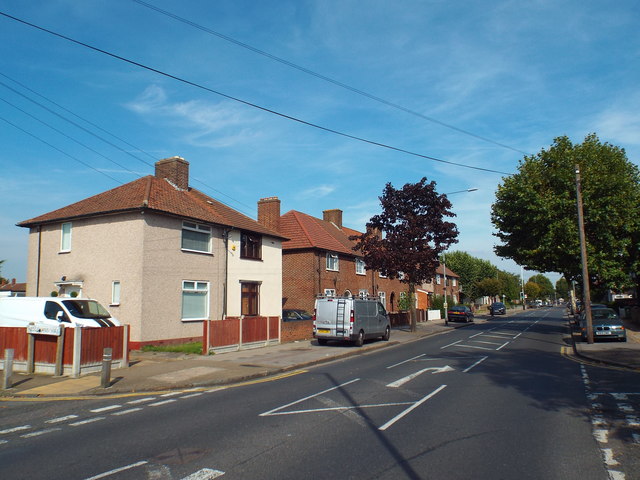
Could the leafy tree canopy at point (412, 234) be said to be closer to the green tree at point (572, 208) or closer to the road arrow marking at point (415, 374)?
the green tree at point (572, 208)

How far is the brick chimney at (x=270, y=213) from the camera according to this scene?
31.3 m

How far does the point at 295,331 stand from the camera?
23.3 meters

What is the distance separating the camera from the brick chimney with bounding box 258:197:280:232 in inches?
1233

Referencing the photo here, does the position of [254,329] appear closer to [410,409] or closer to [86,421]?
[86,421]

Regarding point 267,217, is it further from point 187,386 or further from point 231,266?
point 187,386

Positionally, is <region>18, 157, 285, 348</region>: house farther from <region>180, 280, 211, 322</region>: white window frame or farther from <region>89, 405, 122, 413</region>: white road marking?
<region>89, 405, 122, 413</region>: white road marking

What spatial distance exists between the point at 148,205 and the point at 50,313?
22.3 feet

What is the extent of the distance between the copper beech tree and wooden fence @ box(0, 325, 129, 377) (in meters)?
18.6

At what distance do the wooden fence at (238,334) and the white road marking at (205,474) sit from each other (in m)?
12.1

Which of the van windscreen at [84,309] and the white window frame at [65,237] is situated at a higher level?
the white window frame at [65,237]

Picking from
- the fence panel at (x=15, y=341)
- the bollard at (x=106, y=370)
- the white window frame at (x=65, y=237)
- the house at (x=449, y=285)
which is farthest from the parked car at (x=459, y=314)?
the bollard at (x=106, y=370)

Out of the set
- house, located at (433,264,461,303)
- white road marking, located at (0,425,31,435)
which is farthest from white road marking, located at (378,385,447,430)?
house, located at (433,264,461,303)

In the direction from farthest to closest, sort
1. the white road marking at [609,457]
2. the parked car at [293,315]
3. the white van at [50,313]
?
1. the parked car at [293,315]
2. the white van at [50,313]
3. the white road marking at [609,457]

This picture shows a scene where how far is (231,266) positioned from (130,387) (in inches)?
529
